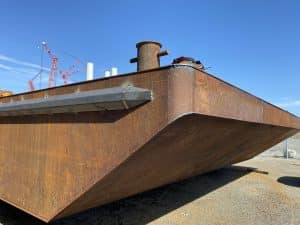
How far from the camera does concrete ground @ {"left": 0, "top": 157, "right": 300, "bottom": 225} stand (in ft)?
15.3

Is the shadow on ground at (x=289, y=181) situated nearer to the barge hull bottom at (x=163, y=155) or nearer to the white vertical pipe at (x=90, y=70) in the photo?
the barge hull bottom at (x=163, y=155)

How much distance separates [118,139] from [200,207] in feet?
11.3

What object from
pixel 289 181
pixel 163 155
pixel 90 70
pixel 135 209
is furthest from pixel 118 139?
pixel 289 181

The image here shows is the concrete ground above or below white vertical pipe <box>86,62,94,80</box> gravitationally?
below

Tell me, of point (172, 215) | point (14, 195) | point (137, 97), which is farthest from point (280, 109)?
point (14, 195)

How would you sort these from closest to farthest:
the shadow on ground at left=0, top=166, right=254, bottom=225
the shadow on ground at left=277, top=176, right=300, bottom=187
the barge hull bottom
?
the barge hull bottom, the shadow on ground at left=0, top=166, right=254, bottom=225, the shadow on ground at left=277, top=176, right=300, bottom=187

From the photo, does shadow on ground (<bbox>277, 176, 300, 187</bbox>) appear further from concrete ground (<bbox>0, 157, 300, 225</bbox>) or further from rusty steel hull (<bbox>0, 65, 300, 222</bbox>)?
rusty steel hull (<bbox>0, 65, 300, 222</bbox>)

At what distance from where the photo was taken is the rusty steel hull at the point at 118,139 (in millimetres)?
2301

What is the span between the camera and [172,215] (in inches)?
194

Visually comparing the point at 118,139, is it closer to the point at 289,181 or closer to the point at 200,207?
the point at 200,207

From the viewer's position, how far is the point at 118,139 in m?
2.56

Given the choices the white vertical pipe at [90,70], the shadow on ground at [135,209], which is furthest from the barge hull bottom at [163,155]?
the white vertical pipe at [90,70]

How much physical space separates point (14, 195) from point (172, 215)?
2.47 meters

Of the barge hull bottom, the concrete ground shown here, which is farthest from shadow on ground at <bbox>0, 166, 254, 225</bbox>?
the barge hull bottom
